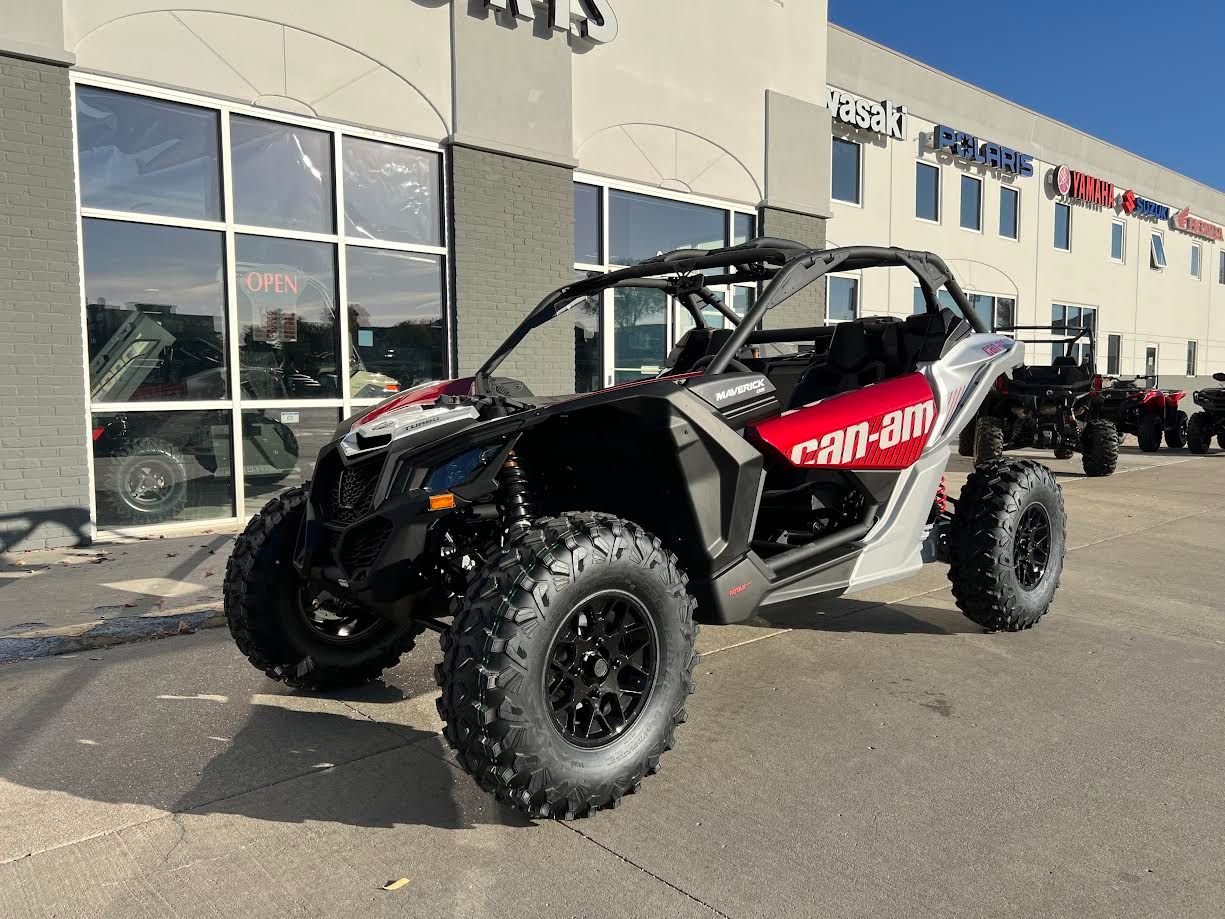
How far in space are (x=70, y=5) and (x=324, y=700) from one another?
6.14m

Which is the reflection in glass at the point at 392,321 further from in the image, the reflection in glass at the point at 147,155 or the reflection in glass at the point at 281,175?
the reflection in glass at the point at 147,155

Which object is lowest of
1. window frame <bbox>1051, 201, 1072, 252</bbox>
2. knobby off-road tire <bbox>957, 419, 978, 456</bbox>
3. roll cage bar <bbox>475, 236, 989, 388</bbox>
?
knobby off-road tire <bbox>957, 419, 978, 456</bbox>

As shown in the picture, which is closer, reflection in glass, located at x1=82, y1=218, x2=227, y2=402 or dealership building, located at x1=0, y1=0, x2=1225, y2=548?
dealership building, located at x1=0, y1=0, x2=1225, y2=548

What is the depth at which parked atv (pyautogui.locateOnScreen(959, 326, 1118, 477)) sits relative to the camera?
38.2 feet

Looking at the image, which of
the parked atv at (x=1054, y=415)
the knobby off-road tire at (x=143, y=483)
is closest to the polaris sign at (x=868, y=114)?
the parked atv at (x=1054, y=415)

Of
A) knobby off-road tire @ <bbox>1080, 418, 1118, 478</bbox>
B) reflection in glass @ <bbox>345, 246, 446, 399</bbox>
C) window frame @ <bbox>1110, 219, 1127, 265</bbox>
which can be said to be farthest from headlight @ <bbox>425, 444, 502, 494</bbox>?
window frame @ <bbox>1110, 219, 1127, 265</bbox>

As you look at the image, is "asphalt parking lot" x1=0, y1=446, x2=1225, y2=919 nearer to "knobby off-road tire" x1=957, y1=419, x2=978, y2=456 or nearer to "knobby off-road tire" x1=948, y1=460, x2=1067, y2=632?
"knobby off-road tire" x1=948, y1=460, x2=1067, y2=632

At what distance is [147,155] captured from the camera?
750 centimetres

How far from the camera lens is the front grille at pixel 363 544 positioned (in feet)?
10.0

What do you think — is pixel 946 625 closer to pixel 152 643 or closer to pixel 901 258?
pixel 901 258

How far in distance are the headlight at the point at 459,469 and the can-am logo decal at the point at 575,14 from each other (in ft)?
24.6

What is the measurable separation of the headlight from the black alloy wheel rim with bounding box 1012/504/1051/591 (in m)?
2.94

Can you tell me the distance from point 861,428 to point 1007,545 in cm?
126

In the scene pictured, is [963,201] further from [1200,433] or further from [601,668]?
[601,668]
